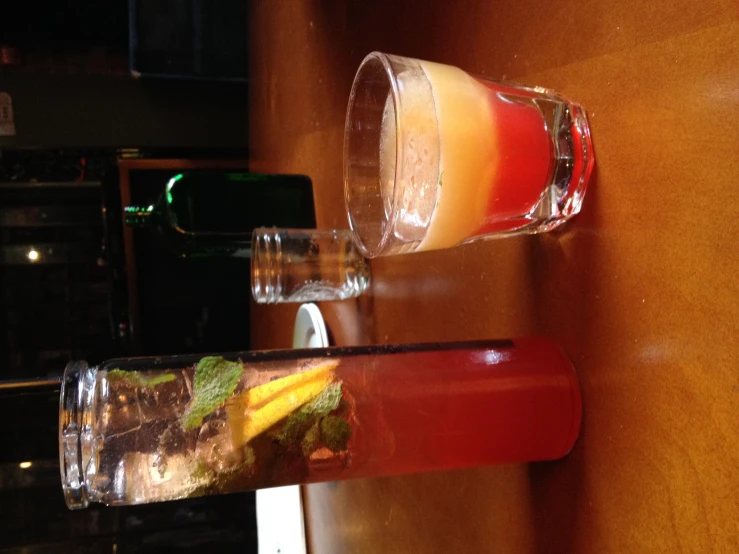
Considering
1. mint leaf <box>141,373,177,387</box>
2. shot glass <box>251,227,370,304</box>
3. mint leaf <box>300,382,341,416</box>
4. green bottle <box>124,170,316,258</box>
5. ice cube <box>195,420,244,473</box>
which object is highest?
green bottle <box>124,170,316,258</box>

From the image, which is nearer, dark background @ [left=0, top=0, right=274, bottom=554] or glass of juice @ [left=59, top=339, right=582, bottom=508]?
glass of juice @ [left=59, top=339, right=582, bottom=508]

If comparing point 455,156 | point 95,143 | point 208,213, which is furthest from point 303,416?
point 95,143

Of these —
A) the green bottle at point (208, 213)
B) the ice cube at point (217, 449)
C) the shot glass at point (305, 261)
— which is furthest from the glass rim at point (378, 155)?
the green bottle at point (208, 213)

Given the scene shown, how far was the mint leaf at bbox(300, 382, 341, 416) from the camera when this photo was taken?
0.63 m

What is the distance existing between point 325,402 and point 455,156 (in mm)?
275

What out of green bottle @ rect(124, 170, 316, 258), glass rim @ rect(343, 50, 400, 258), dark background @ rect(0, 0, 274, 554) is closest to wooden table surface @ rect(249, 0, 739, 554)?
glass rim @ rect(343, 50, 400, 258)

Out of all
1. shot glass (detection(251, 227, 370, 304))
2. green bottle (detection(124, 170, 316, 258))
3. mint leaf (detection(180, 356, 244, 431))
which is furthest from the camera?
green bottle (detection(124, 170, 316, 258))

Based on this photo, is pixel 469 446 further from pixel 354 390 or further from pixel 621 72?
pixel 621 72

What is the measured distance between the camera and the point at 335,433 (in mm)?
636

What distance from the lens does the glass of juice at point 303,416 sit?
0.61m

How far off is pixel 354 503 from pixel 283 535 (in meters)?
0.57

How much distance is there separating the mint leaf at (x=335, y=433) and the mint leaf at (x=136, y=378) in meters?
0.16

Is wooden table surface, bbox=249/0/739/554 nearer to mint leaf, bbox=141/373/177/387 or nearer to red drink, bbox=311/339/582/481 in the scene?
red drink, bbox=311/339/582/481

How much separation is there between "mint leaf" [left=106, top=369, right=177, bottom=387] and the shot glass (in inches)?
23.8
